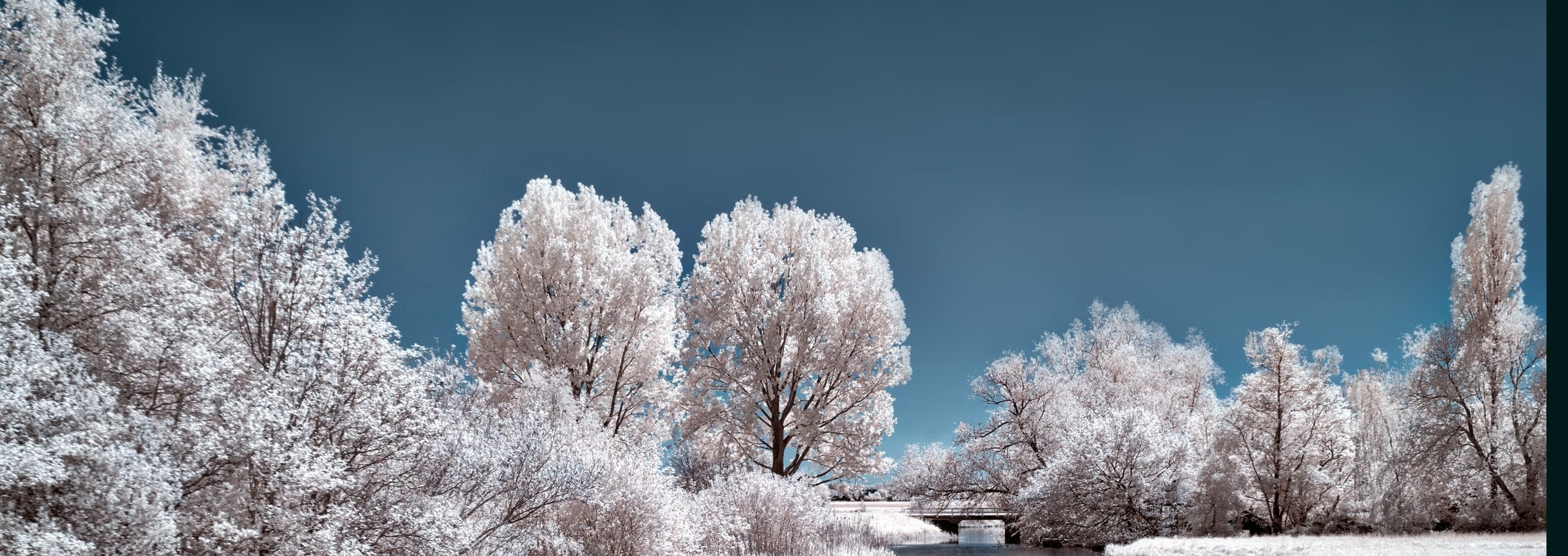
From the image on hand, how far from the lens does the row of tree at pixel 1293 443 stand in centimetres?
1745

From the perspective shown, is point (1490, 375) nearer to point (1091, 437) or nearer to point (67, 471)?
point (1091, 437)

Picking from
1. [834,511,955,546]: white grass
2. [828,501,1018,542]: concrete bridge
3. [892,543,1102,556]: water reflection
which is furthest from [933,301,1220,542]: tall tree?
[834,511,955,546]: white grass

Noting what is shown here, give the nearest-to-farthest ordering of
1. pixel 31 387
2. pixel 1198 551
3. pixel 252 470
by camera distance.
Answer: pixel 31 387 → pixel 252 470 → pixel 1198 551

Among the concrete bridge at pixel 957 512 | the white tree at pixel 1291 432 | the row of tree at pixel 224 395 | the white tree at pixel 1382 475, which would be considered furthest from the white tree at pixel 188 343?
the white tree at pixel 1382 475

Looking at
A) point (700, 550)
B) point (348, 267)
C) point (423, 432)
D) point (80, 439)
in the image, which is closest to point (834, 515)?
point (700, 550)

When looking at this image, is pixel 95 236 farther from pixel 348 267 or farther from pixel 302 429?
pixel 302 429

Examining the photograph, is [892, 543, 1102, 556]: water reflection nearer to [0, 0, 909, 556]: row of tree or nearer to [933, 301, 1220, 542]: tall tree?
[933, 301, 1220, 542]: tall tree

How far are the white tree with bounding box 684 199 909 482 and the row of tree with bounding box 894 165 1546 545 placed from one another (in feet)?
19.9

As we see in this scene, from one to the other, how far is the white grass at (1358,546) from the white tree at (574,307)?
14013mm

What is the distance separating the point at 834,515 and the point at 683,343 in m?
7.12

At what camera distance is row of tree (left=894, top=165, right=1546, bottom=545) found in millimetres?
17453

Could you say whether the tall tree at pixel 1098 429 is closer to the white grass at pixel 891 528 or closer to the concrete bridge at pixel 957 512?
the concrete bridge at pixel 957 512

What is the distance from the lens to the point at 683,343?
2222cm

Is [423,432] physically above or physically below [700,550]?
above
